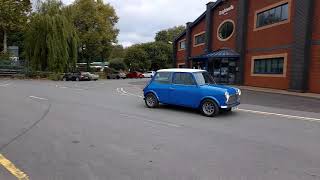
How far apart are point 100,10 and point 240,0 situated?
40.9 m

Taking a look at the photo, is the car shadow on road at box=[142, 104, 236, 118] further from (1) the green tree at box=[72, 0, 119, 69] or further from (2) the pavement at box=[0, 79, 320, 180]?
(1) the green tree at box=[72, 0, 119, 69]

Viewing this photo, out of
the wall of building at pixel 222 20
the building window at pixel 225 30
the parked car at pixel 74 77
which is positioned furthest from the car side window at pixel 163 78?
the parked car at pixel 74 77

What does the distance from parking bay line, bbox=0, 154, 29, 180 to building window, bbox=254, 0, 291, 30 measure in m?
24.6

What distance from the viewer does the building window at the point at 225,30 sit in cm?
3675

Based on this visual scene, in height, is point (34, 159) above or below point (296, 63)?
below

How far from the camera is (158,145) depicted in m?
8.14

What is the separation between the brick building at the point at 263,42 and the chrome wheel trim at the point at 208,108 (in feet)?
46.3

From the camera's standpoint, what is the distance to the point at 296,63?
25844 millimetres

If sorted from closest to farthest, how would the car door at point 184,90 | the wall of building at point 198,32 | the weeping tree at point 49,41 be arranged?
the car door at point 184,90 < the wall of building at point 198,32 < the weeping tree at point 49,41

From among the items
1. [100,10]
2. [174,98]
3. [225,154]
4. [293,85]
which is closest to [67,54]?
[100,10]

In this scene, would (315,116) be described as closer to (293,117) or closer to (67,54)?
(293,117)

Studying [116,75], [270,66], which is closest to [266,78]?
[270,66]

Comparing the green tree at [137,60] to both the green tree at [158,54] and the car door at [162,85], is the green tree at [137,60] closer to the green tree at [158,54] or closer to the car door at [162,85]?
the green tree at [158,54]

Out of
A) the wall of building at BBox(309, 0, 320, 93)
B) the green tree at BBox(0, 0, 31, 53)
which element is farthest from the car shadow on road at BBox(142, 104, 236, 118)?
the green tree at BBox(0, 0, 31, 53)
